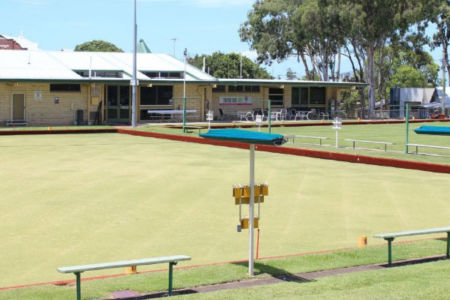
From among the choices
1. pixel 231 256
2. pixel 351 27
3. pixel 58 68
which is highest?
pixel 351 27

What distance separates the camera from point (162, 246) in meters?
10.3

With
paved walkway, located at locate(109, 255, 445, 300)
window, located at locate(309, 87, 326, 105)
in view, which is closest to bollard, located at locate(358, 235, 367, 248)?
paved walkway, located at locate(109, 255, 445, 300)

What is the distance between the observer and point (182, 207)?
13609 mm

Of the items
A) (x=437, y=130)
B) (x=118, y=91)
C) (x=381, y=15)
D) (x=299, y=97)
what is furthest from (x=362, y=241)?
(x=381, y=15)

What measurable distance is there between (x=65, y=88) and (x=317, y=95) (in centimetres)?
1818

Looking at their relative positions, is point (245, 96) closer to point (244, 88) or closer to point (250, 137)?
point (244, 88)

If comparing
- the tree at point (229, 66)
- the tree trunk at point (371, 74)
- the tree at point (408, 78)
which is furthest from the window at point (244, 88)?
the tree at point (408, 78)

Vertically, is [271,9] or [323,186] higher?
[271,9]

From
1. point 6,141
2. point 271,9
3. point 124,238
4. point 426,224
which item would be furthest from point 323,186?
point 271,9

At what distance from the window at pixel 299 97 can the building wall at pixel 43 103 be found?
14968 mm

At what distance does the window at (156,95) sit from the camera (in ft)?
148

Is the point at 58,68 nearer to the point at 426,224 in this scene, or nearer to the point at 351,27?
the point at 351,27


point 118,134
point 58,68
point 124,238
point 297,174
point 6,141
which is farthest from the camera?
→ point 58,68

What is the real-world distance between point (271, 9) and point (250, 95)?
77.1ft
